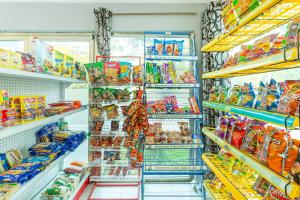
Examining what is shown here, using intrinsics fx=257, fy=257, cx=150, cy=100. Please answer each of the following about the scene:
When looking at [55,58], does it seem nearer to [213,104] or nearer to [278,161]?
[213,104]

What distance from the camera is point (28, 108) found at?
2.19 metres

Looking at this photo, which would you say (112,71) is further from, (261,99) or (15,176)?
(261,99)

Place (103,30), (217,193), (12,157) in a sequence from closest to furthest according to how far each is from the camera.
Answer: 1. (12,157)
2. (217,193)
3. (103,30)

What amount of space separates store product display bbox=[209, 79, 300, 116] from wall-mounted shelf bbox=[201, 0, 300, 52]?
18.8 inches

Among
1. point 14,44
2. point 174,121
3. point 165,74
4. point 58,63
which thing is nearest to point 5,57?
point 58,63

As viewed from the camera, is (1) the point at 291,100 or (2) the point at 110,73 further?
(2) the point at 110,73

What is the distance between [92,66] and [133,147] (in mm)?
1326

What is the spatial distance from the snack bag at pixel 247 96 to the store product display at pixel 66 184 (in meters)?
2.10

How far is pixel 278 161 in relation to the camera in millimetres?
1505

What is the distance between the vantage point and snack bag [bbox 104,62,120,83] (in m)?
3.73

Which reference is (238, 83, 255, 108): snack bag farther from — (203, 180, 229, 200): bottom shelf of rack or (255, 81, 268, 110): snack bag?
(203, 180, 229, 200): bottom shelf of rack

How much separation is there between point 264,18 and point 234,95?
74 cm

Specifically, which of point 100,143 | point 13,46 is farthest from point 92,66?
point 13,46

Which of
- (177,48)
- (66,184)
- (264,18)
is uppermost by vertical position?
(177,48)
